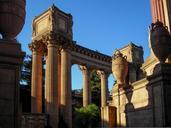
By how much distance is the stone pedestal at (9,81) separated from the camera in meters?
10.3

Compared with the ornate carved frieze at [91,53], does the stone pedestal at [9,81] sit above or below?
below

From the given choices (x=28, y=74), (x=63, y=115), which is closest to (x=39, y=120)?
(x=63, y=115)

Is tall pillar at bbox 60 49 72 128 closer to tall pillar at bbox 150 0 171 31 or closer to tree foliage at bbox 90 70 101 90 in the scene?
tall pillar at bbox 150 0 171 31

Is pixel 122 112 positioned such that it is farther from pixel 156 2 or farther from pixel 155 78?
pixel 156 2

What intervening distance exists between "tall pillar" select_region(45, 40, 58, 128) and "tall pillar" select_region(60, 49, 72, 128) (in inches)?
84.0

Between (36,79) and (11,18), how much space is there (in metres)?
32.6

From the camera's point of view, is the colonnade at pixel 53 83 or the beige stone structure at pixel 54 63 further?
the beige stone structure at pixel 54 63

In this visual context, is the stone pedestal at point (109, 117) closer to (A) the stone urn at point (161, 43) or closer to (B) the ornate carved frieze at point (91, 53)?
(A) the stone urn at point (161, 43)

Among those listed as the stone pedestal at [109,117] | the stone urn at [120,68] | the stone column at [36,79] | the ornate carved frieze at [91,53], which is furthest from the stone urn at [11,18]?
the ornate carved frieze at [91,53]

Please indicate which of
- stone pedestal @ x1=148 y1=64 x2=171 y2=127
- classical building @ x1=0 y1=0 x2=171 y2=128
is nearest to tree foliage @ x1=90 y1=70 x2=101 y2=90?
classical building @ x1=0 y1=0 x2=171 y2=128

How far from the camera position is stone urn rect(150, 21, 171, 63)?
45.9 ft

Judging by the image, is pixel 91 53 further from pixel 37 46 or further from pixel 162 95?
pixel 162 95

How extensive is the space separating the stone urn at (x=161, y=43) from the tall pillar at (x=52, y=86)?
85.6 feet

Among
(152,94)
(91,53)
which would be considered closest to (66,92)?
(91,53)
